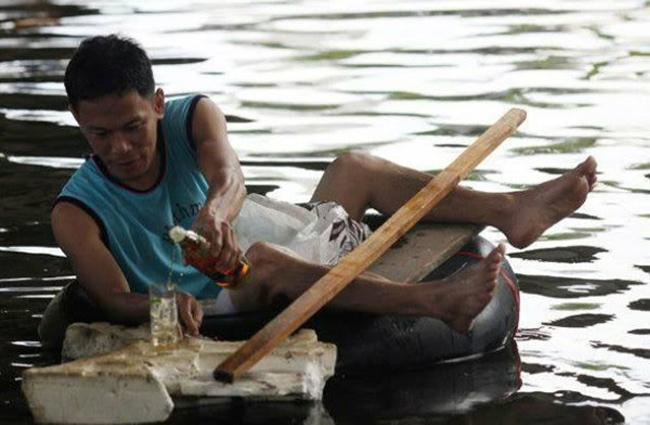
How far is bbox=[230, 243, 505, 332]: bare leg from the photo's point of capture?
535cm

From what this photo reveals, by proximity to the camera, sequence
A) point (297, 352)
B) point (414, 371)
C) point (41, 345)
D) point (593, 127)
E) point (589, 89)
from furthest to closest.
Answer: point (589, 89)
point (593, 127)
point (41, 345)
point (414, 371)
point (297, 352)

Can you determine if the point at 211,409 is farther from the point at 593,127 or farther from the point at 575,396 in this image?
the point at 593,127

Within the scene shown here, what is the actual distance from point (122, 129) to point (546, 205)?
59.6 inches

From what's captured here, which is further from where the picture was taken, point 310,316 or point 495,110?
point 495,110

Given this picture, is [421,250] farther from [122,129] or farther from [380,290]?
[122,129]

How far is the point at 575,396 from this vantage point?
528 centimetres

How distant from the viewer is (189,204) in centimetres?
588

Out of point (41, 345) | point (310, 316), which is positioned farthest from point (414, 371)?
point (41, 345)

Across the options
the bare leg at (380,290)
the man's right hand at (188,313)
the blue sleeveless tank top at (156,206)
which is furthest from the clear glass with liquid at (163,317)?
the blue sleeveless tank top at (156,206)

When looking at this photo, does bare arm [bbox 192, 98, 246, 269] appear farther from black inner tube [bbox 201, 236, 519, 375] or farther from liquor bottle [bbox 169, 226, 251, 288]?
black inner tube [bbox 201, 236, 519, 375]

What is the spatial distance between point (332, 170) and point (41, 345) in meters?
1.14

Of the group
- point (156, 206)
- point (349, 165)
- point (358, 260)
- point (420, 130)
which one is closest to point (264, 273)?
point (358, 260)

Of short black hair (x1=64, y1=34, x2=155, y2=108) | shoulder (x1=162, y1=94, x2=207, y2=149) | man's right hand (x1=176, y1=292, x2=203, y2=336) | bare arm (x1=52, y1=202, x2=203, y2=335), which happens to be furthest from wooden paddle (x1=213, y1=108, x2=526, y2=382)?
short black hair (x1=64, y1=34, x2=155, y2=108)

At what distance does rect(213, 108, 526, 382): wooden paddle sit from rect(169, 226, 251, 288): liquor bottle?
7.7 inches
